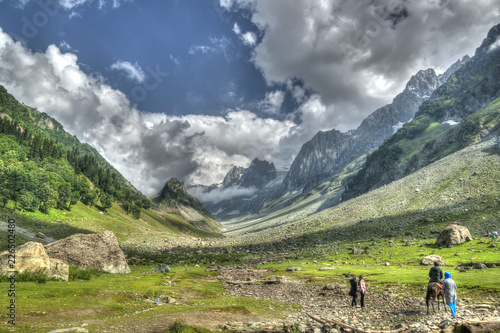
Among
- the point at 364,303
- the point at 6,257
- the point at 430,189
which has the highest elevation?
the point at 430,189

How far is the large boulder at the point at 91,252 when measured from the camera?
114ft

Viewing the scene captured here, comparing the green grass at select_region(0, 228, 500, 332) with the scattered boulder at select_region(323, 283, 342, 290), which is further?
the scattered boulder at select_region(323, 283, 342, 290)

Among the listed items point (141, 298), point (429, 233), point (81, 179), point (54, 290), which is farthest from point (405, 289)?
point (81, 179)

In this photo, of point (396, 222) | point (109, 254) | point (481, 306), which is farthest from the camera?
point (396, 222)

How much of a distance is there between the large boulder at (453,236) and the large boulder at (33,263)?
212 ft

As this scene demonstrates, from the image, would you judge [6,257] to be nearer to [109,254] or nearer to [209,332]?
[109,254]

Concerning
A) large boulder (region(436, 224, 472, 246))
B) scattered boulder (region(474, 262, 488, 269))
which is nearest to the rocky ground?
scattered boulder (region(474, 262, 488, 269))

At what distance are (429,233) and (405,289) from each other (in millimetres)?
49776

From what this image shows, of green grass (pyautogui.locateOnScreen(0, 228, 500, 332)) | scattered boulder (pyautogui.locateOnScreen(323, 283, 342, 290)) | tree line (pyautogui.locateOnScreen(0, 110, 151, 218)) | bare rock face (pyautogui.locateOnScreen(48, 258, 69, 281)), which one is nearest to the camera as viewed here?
green grass (pyautogui.locateOnScreen(0, 228, 500, 332))

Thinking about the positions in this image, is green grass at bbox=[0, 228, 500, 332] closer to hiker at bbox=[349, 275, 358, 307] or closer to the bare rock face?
the bare rock face

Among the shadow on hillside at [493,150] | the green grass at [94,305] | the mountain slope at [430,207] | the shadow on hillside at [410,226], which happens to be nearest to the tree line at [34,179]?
the green grass at [94,305]

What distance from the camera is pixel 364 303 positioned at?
84.1 feet

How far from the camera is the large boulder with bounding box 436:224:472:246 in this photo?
50375 millimetres

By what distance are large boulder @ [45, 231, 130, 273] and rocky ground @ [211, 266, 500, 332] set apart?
19166mm
